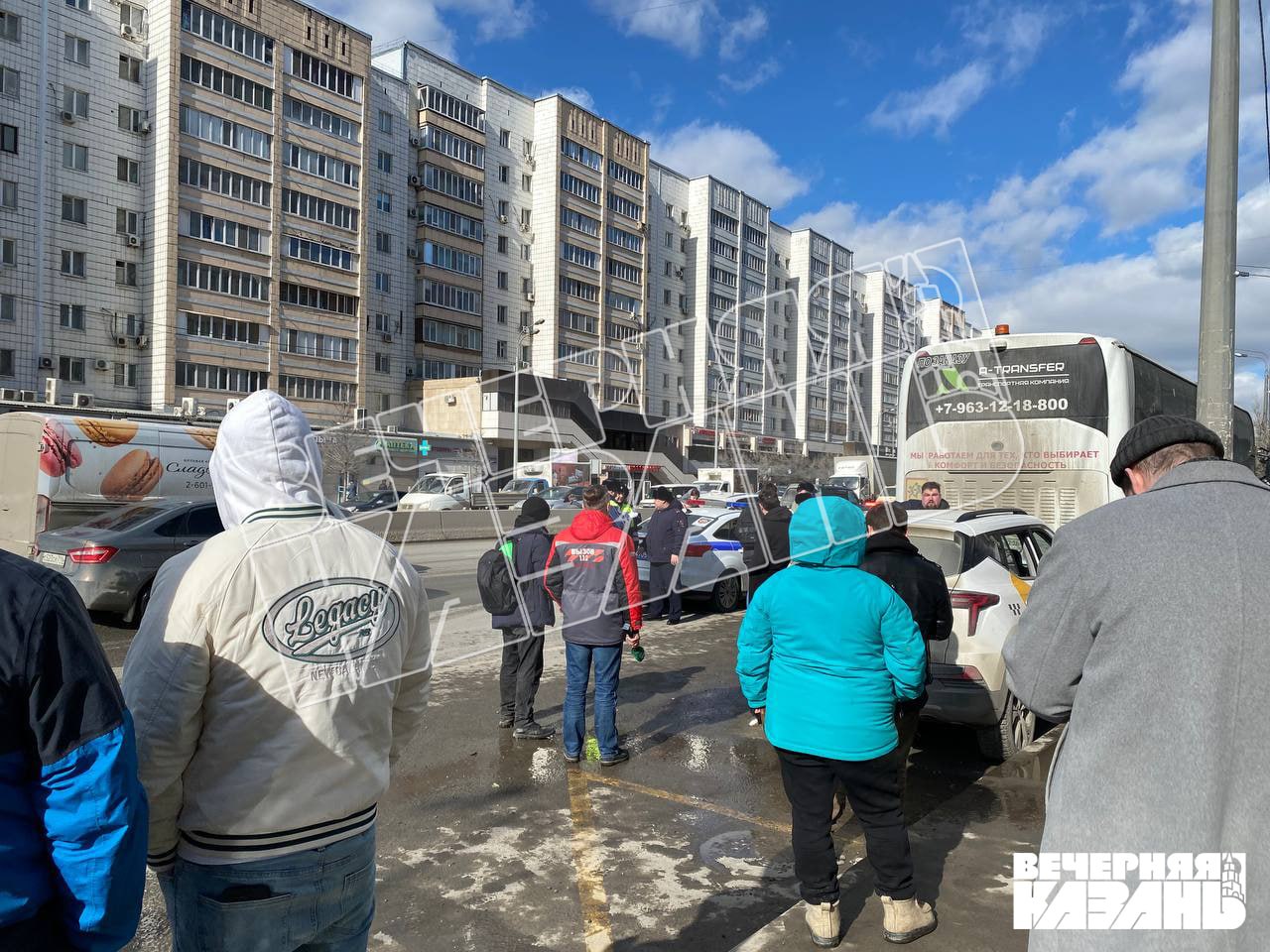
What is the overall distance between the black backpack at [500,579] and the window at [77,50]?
43075 mm

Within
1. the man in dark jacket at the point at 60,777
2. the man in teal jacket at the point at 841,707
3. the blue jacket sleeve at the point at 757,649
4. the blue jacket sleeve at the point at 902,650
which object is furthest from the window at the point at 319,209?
the man in dark jacket at the point at 60,777

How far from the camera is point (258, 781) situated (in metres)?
1.97

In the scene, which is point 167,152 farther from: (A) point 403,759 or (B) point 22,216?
(A) point 403,759

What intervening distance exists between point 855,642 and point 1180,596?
1688 mm

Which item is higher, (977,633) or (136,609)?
(977,633)

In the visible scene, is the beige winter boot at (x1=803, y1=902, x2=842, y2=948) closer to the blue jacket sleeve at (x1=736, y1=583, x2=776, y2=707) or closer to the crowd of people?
the blue jacket sleeve at (x1=736, y1=583, x2=776, y2=707)

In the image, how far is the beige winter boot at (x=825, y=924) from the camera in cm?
327

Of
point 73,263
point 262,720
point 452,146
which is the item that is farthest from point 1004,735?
point 452,146

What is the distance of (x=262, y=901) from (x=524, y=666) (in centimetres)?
445

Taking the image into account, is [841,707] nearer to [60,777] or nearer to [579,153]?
[60,777]

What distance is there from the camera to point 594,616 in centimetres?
584

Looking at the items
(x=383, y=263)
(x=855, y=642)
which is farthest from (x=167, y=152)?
(x=855, y=642)

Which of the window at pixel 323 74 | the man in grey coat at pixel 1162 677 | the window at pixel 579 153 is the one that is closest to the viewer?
the man in grey coat at pixel 1162 677

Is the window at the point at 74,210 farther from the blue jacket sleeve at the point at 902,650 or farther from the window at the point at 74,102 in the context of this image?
the blue jacket sleeve at the point at 902,650
